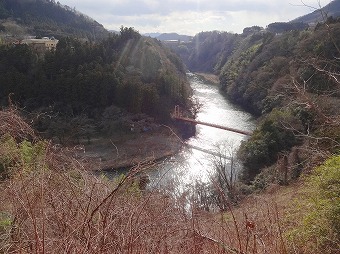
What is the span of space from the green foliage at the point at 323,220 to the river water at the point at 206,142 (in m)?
4.55

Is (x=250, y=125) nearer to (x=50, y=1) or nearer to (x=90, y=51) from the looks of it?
(x=90, y=51)

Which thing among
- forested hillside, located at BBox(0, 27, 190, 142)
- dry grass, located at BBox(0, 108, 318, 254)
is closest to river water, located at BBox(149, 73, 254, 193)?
forested hillside, located at BBox(0, 27, 190, 142)

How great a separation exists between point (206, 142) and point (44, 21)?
3877cm

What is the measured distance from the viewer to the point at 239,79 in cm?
3198

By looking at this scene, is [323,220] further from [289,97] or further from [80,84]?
[80,84]

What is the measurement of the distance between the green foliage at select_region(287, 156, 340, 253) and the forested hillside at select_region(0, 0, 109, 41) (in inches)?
1460

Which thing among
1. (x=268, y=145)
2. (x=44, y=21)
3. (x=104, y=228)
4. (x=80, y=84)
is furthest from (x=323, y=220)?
(x=44, y=21)

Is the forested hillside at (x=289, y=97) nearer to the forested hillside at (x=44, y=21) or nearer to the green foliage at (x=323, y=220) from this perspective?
the green foliage at (x=323, y=220)

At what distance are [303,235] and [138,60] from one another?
24446 millimetres

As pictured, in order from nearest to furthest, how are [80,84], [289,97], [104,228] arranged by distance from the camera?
1. [104,228]
2. [289,97]
3. [80,84]

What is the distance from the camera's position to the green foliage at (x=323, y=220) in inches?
133

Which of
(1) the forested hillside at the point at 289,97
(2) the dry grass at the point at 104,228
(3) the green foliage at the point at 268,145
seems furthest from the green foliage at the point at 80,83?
(2) the dry grass at the point at 104,228

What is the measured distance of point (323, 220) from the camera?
3.62m

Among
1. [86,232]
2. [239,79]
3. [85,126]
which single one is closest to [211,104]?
[239,79]
